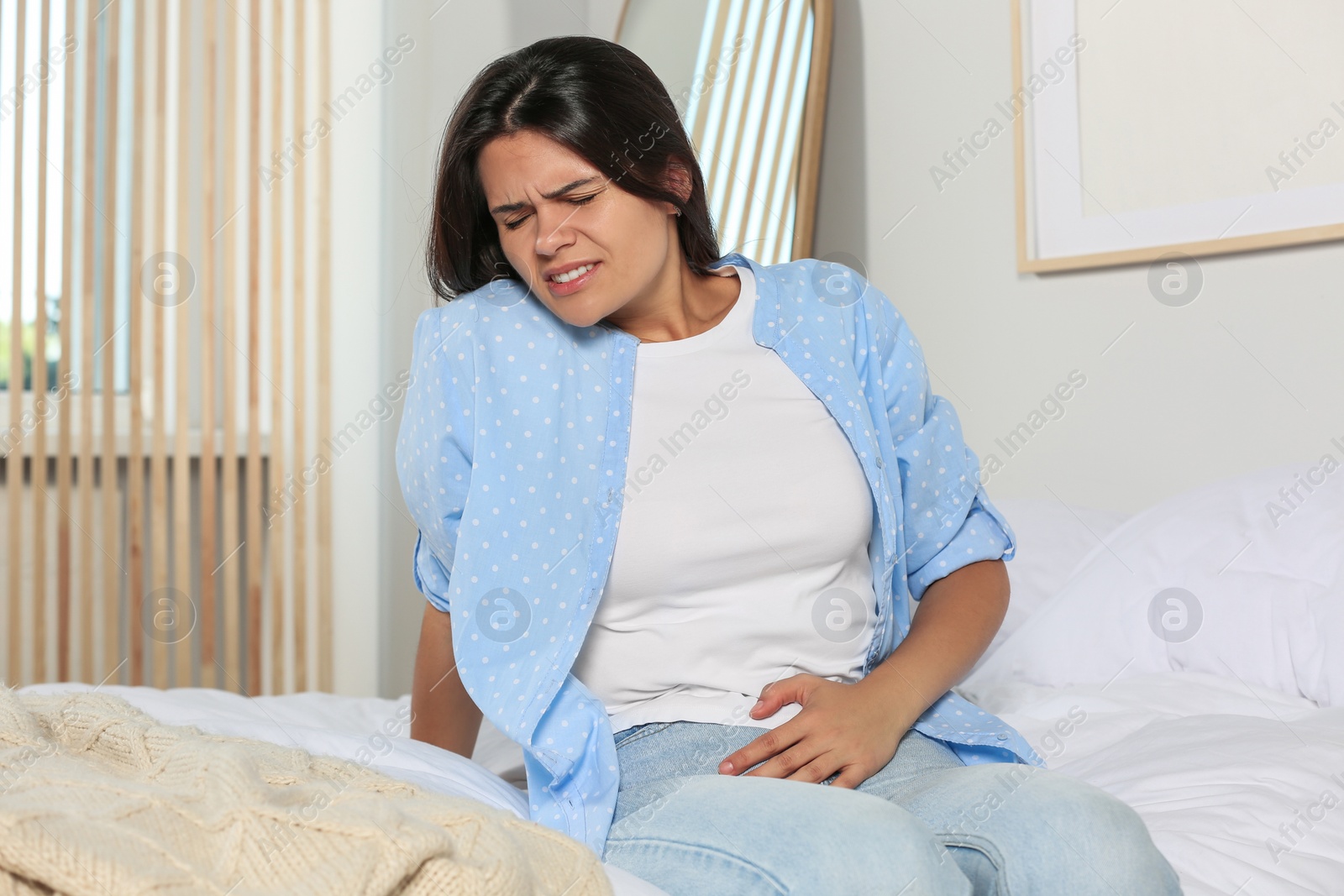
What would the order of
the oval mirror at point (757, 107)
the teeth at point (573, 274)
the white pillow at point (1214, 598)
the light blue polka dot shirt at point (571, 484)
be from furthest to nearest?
the oval mirror at point (757, 107) < the white pillow at point (1214, 598) < the teeth at point (573, 274) < the light blue polka dot shirt at point (571, 484)

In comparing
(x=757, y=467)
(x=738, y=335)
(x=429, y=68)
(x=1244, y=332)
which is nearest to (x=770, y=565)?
(x=757, y=467)

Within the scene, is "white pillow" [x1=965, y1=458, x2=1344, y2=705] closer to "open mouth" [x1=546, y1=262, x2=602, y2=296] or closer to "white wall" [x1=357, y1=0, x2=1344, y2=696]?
"white wall" [x1=357, y1=0, x2=1344, y2=696]

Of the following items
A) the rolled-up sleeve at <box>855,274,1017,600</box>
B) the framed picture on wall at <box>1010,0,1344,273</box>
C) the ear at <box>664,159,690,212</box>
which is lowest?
the rolled-up sleeve at <box>855,274,1017,600</box>

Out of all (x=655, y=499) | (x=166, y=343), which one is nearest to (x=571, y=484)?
(x=655, y=499)

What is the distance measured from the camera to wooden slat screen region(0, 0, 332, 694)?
2184 millimetres

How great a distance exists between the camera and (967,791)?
0.77 m

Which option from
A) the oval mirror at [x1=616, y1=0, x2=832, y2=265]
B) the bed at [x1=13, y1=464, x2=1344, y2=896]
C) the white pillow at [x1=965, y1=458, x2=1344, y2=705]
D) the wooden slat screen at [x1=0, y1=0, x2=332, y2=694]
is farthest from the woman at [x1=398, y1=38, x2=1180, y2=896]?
the wooden slat screen at [x1=0, y1=0, x2=332, y2=694]

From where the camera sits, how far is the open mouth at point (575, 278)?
39.0 inches

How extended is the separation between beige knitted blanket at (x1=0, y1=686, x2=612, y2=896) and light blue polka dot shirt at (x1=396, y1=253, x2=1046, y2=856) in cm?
20

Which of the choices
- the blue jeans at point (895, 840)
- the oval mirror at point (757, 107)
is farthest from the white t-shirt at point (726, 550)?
the oval mirror at point (757, 107)

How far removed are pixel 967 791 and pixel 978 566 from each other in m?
0.34

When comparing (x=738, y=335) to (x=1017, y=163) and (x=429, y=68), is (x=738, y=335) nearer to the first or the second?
(x=1017, y=163)

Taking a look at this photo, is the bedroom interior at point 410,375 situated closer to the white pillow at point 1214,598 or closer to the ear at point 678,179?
the white pillow at point 1214,598

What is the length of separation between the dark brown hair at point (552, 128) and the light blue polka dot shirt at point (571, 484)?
71 millimetres
